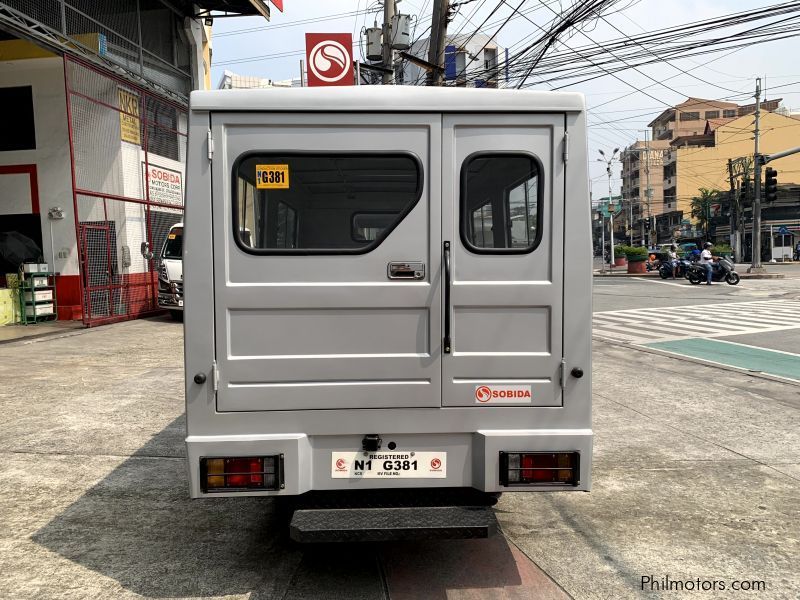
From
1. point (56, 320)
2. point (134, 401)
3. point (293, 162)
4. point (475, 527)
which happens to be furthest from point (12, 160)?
point (475, 527)

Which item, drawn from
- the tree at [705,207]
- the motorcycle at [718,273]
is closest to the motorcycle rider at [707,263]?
the motorcycle at [718,273]

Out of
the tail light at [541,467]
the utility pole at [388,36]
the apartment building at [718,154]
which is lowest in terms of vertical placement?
the tail light at [541,467]

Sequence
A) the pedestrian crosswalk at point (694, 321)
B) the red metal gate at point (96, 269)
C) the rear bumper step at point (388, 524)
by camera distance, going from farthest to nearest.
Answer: the red metal gate at point (96, 269) → the pedestrian crosswalk at point (694, 321) → the rear bumper step at point (388, 524)

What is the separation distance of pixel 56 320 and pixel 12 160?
395 cm

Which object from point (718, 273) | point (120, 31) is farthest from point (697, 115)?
point (120, 31)

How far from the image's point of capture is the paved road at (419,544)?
11.6 feet

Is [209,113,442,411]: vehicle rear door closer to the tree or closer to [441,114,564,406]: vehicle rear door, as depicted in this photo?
[441,114,564,406]: vehicle rear door

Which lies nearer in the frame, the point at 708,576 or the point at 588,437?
the point at 588,437

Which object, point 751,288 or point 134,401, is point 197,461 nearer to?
point 134,401

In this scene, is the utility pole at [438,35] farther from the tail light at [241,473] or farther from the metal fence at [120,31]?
the tail light at [241,473]

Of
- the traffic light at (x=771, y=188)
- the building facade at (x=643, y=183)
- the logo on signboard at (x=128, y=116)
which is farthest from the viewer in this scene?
the building facade at (x=643, y=183)

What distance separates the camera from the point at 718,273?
27.1 metres

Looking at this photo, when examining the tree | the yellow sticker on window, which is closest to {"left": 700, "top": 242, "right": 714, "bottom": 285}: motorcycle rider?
the yellow sticker on window

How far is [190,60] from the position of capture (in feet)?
68.3
